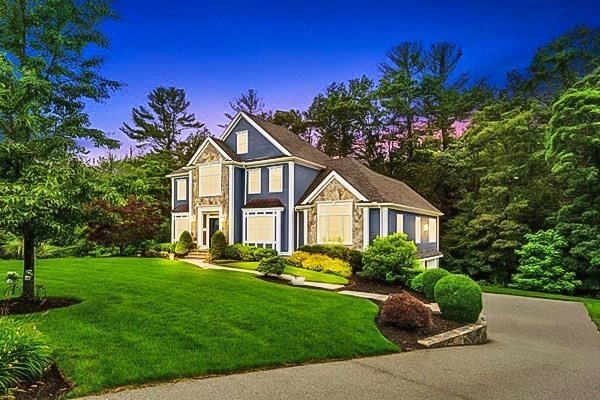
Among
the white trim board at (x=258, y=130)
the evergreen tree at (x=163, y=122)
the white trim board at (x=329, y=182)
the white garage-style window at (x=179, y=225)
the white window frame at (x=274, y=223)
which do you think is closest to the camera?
the white trim board at (x=329, y=182)

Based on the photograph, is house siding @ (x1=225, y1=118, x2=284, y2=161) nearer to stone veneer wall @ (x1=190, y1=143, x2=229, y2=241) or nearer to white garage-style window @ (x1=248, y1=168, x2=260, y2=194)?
white garage-style window @ (x1=248, y1=168, x2=260, y2=194)

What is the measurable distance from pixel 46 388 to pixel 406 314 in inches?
272

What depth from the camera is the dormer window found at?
83.1 ft

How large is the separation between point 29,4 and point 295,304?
9655 millimetres

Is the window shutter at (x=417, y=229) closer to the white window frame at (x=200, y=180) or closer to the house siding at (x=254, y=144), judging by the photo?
the house siding at (x=254, y=144)

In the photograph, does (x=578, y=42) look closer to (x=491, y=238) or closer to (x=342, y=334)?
(x=491, y=238)

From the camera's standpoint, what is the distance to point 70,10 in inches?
376

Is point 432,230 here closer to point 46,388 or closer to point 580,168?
point 580,168

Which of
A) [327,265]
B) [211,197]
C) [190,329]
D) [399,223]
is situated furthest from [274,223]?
[190,329]

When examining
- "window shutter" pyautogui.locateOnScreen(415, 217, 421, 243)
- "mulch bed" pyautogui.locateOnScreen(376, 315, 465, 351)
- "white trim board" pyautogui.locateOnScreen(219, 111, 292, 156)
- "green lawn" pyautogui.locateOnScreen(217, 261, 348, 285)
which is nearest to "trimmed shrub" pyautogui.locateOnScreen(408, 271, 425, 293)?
"green lawn" pyautogui.locateOnScreen(217, 261, 348, 285)

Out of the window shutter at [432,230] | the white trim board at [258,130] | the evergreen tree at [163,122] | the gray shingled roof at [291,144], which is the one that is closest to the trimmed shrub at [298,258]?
the white trim board at [258,130]

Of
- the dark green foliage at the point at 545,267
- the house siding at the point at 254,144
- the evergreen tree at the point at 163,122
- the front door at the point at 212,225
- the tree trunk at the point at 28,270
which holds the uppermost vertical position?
the evergreen tree at the point at 163,122

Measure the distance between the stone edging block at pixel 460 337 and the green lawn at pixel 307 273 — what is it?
23.5 feet

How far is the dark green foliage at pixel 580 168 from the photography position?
21375 millimetres
